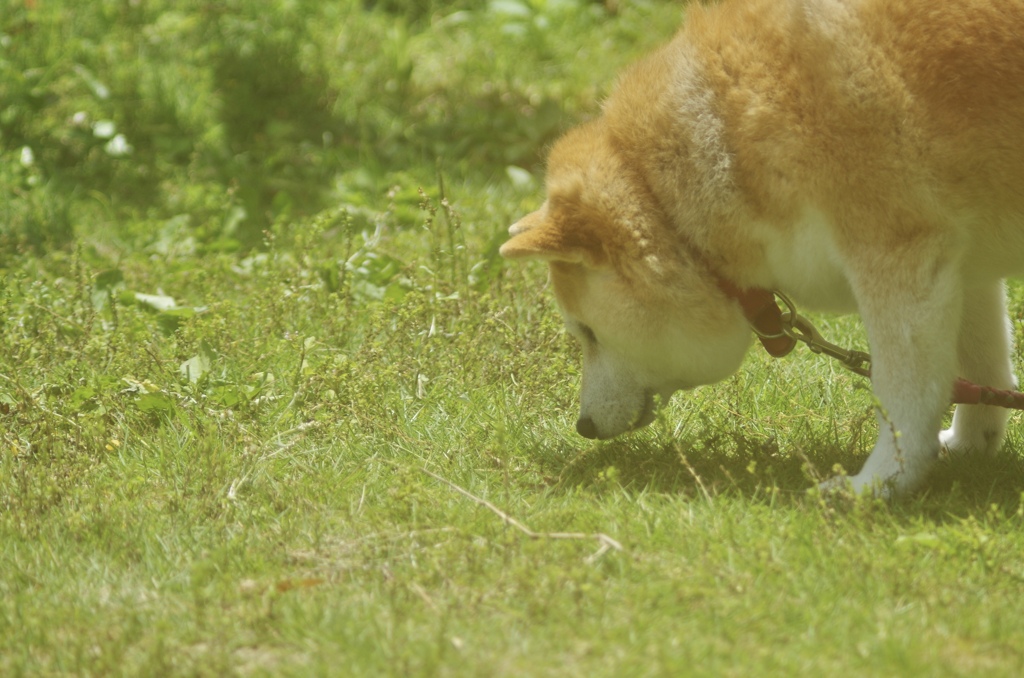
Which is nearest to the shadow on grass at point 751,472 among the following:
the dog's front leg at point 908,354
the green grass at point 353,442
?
the green grass at point 353,442

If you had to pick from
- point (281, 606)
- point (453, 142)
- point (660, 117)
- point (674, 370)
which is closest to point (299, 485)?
point (281, 606)

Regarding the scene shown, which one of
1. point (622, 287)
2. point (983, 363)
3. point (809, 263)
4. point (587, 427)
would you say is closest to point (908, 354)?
point (809, 263)

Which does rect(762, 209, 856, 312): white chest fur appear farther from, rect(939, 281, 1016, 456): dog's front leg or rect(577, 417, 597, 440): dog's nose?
rect(577, 417, 597, 440): dog's nose

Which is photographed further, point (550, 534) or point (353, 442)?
point (353, 442)

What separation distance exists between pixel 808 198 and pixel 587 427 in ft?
3.46

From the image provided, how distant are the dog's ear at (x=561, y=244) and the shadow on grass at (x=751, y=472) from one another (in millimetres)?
628

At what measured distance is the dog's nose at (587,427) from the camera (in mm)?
4004

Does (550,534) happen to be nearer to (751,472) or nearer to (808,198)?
(751,472)

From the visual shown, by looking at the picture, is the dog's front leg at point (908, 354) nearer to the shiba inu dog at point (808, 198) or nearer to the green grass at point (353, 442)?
the shiba inu dog at point (808, 198)

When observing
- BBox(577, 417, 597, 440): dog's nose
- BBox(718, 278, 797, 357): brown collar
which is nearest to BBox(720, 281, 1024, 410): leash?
BBox(718, 278, 797, 357): brown collar

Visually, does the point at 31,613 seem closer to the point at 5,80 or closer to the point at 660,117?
the point at 660,117

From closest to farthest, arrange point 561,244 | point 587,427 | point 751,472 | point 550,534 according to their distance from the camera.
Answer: point 550,534 → point 751,472 → point 561,244 → point 587,427

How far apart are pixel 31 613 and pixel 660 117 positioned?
226 cm

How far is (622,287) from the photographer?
380 cm
